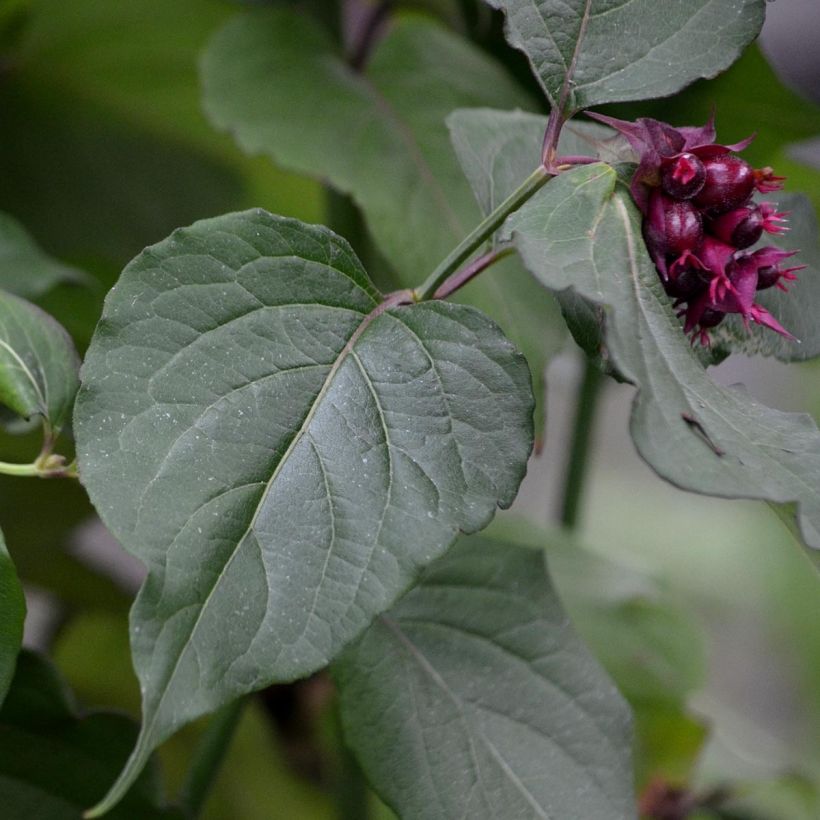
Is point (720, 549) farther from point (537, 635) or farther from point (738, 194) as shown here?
point (738, 194)

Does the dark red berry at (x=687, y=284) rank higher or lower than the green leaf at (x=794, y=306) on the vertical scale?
higher

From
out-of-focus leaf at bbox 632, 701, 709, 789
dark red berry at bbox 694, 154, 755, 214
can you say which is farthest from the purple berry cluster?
out-of-focus leaf at bbox 632, 701, 709, 789

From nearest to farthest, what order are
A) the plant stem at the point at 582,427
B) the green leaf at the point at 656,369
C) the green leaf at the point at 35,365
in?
the green leaf at the point at 656,369 < the green leaf at the point at 35,365 < the plant stem at the point at 582,427

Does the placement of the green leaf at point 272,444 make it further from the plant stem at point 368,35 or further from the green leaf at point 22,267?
the plant stem at point 368,35

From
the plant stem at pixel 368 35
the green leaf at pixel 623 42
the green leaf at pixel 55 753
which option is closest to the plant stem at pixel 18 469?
the green leaf at pixel 55 753

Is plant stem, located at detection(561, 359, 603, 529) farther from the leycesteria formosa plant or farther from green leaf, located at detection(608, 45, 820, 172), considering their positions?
the leycesteria formosa plant

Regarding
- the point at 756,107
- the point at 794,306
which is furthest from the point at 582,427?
the point at 794,306

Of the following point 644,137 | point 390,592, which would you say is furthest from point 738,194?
point 390,592
